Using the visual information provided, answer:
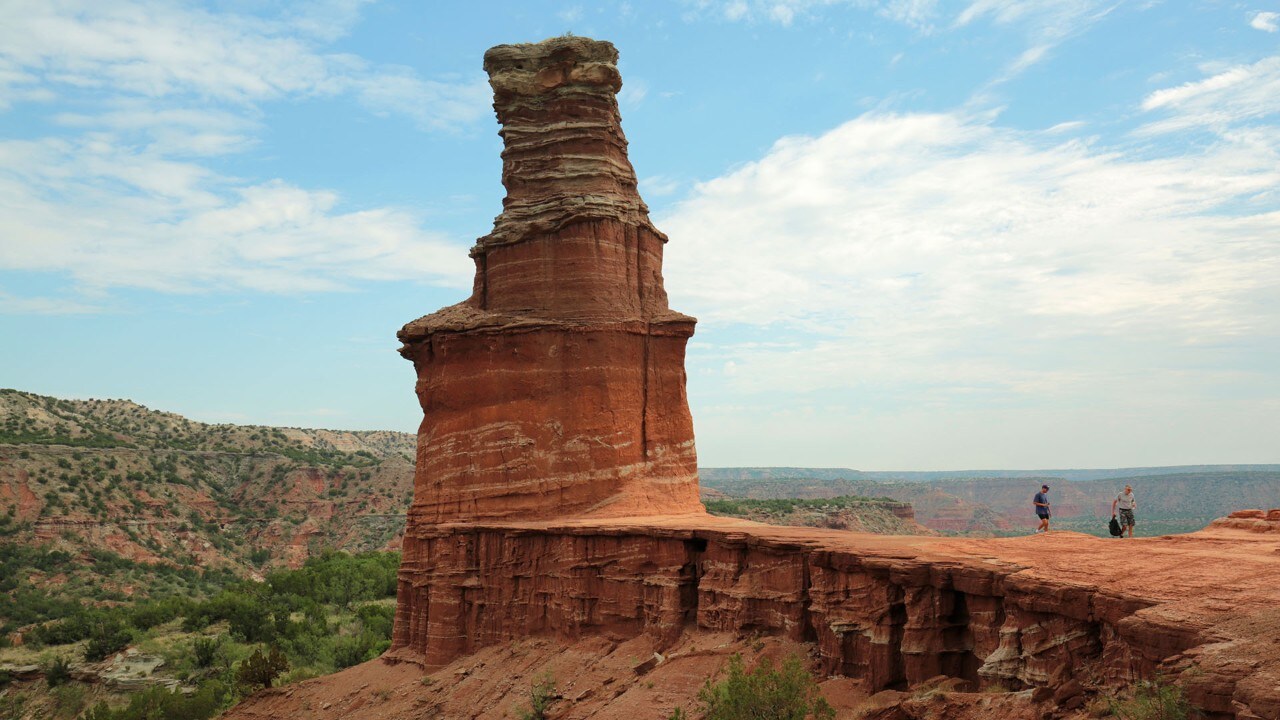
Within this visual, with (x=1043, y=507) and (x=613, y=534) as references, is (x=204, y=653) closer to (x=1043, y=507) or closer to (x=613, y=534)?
(x=613, y=534)

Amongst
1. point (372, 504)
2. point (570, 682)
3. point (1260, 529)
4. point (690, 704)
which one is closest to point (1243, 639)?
point (1260, 529)

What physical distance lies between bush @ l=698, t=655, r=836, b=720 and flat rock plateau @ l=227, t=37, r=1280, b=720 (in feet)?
2.29

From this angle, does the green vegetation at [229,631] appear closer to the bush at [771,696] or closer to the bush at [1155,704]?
the bush at [771,696]

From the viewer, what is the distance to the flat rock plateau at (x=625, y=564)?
14.1 metres

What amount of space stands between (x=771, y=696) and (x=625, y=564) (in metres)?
7.82

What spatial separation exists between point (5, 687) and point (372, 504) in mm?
49813

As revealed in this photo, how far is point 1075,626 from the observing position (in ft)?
46.8

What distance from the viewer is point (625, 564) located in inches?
976

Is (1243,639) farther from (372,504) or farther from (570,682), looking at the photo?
(372,504)

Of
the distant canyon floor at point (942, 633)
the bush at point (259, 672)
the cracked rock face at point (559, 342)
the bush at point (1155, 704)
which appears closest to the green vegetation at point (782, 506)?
the bush at point (259, 672)

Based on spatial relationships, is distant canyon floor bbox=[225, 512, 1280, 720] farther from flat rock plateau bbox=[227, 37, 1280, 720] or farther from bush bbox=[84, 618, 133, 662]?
bush bbox=[84, 618, 133, 662]

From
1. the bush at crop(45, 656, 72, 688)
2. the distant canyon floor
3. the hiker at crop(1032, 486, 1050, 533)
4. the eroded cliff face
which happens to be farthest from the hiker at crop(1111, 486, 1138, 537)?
the bush at crop(45, 656, 72, 688)

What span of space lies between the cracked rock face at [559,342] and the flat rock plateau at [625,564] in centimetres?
7

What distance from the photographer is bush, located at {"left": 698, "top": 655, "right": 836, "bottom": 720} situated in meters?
17.3
